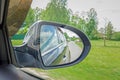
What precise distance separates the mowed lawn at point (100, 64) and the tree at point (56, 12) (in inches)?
8.5

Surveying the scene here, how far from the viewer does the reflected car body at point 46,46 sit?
59.6 inches

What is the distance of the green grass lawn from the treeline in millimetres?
37

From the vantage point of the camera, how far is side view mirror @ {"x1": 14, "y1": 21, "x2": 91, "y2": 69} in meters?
1.41

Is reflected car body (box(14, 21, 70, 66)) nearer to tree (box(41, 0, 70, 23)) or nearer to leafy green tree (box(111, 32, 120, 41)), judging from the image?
tree (box(41, 0, 70, 23))

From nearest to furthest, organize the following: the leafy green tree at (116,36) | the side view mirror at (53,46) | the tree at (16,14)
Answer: the leafy green tree at (116,36) → the side view mirror at (53,46) → the tree at (16,14)

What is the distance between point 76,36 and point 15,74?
39cm

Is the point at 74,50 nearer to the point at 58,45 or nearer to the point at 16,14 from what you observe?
the point at 58,45

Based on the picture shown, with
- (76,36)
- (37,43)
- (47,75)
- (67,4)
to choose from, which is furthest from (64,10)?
(47,75)

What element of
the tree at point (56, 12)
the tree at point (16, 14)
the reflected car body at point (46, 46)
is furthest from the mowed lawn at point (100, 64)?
the tree at point (16, 14)

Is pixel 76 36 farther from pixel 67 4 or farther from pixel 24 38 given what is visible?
pixel 24 38

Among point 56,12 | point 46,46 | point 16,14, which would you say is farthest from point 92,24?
point 16,14

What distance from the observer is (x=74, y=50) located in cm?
147

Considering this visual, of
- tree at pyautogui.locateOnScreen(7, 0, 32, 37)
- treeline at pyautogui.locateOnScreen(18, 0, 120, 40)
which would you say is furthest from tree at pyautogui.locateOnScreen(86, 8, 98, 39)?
tree at pyautogui.locateOnScreen(7, 0, 32, 37)

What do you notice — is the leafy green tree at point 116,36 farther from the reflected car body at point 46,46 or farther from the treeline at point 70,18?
the reflected car body at point 46,46
